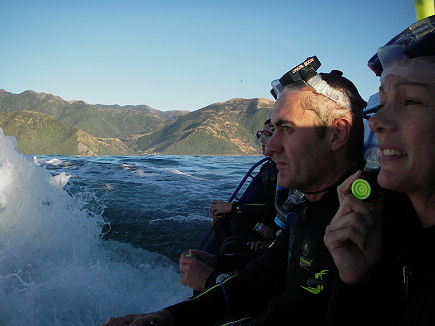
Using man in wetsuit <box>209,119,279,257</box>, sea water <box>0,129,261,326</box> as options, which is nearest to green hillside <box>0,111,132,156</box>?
sea water <box>0,129,261,326</box>

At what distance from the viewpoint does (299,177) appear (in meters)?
1.83

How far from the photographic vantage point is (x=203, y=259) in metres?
2.46

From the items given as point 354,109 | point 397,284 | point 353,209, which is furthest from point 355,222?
point 354,109

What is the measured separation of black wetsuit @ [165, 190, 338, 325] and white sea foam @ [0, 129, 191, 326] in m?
2.32

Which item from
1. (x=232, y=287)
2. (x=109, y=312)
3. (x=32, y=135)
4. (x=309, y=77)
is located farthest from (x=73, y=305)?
(x=32, y=135)

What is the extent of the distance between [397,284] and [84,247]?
5212mm

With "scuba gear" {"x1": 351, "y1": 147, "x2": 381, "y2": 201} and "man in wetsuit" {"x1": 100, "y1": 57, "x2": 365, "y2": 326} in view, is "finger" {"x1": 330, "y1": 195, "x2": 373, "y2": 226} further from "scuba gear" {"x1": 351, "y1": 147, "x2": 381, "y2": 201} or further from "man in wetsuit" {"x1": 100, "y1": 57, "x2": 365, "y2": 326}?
"man in wetsuit" {"x1": 100, "y1": 57, "x2": 365, "y2": 326}

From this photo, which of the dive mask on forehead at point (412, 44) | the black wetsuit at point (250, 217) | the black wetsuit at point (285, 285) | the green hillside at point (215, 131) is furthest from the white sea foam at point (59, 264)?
the green hillside at point (215, 131)

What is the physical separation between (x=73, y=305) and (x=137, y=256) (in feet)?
4.76

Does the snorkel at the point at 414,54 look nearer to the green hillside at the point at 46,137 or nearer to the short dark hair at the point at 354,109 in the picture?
the short dark hair at the point at 354,109

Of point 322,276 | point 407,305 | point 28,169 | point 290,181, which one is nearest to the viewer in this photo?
point 407,305

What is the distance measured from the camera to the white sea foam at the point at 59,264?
11.9 ft

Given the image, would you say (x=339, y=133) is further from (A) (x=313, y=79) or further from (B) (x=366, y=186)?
(B) (x=366, y=186)

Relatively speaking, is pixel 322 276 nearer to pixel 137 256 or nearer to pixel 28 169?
pixel 137 256
